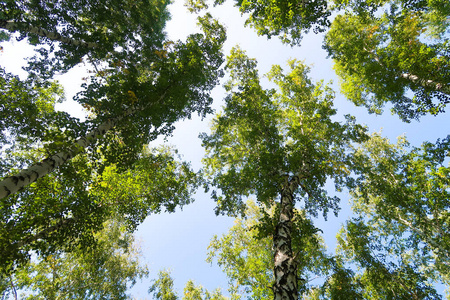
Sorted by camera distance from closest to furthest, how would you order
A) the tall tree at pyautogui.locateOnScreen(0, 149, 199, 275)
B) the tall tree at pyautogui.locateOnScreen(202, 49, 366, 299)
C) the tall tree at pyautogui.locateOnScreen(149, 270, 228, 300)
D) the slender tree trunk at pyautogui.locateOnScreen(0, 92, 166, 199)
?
the slender tree trunk at pyautogui.locateOnScreen(0, 92, 166, 199) → the tall tree at pyautogui.locateOnScreen(0, 149, 199, 275) → the tall tree at pyautogui.locateOnScreen(202, 49, 366, 299) → the tall tree at pyautogui.locateOnScreen(149, 270, 228, 300)

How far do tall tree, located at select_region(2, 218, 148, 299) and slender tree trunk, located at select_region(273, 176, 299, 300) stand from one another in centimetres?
936

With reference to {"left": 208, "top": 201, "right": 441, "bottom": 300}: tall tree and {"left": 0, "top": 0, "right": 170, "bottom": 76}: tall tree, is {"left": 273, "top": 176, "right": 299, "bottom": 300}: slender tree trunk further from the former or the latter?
{"left": 0, "top": 0, "right": 170, "bottom": 76}: tall tree

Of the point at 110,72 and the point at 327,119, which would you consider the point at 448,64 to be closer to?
the point at 327,119

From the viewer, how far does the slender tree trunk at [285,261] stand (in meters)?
→ 5.13

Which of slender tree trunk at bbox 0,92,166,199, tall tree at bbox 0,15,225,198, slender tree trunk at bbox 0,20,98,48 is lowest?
slender tree trunk at bbox 0,92,166,199

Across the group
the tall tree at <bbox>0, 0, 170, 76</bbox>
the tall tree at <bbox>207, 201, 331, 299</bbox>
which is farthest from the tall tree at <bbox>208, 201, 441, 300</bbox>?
the tall tree at <bbox>0, 0, 170, 76</bbox>

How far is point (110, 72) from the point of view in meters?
11.0

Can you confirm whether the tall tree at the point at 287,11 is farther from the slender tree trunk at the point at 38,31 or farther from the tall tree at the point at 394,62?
the slender tree trunk at the point at 38,31

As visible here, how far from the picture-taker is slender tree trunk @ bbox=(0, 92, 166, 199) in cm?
448

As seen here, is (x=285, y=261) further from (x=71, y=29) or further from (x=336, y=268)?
(x=71, y=29)

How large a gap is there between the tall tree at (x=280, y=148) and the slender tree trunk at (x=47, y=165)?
587cm

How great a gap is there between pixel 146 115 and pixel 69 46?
581cm

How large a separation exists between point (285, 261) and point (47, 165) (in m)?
7.15

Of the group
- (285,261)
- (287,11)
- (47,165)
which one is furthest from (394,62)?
(47,165)
